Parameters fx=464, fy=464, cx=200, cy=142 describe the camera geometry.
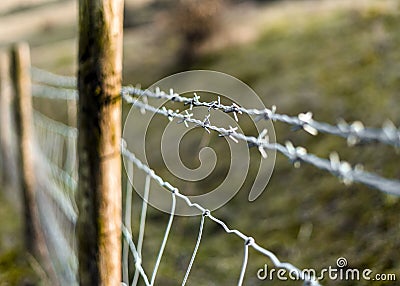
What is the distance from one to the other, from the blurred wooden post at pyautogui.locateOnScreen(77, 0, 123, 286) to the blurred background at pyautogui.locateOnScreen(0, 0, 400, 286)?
1563mm

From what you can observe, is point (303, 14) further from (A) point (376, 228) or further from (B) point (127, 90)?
(B) point (127, 90)

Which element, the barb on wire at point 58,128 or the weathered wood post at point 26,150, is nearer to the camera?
the barb on wire at point 58,128

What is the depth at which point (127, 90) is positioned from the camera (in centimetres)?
157

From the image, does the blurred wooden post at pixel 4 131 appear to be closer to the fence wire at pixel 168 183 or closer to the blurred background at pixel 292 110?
the blurred background at pixel 292 110

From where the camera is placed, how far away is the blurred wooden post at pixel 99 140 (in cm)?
148

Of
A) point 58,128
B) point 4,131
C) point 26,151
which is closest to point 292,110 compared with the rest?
point 58,128

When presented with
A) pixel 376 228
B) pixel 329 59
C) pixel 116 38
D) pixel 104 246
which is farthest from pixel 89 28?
pixel 329 59

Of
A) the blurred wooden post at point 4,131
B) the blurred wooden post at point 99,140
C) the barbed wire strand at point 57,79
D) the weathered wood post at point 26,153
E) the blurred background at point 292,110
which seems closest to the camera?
the blurred wooden post at point 99,140

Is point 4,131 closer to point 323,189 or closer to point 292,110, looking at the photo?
point 292,110

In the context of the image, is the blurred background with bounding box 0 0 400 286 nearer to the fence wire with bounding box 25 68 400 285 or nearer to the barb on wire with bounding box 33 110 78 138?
the fence wire with bounding box 25 68 400 285

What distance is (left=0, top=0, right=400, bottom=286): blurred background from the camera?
11.1 feet

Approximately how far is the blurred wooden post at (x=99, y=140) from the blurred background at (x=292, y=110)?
1.56 meters

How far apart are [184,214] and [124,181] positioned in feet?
4.37

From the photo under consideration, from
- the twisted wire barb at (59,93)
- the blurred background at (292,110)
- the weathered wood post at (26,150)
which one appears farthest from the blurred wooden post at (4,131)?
the weathered wood post at (26,150)
